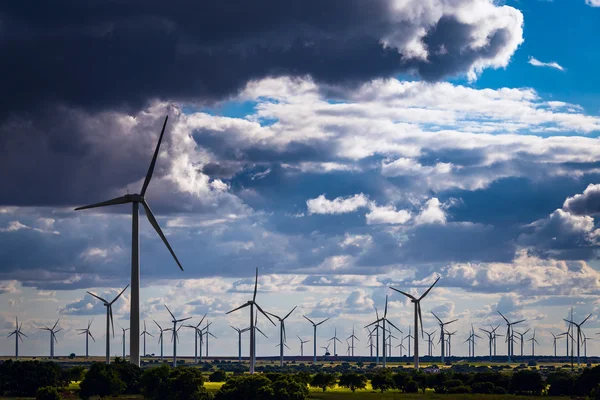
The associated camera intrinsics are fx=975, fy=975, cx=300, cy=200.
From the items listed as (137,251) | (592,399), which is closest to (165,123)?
(137,251)

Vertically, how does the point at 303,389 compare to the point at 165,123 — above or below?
below

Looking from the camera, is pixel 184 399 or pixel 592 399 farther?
pixel 184 399

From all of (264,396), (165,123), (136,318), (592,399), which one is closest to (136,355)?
(136,318)

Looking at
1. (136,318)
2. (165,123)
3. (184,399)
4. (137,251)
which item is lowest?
(184,399)

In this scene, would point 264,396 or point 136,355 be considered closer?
point 264,396

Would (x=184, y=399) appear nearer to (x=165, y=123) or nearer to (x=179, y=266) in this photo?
(x=179, y=266)

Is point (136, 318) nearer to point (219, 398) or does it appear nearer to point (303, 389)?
point (219, 398)

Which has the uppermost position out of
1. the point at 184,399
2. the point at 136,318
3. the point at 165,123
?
the point at 165,123

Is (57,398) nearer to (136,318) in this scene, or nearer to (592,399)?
(136,318)

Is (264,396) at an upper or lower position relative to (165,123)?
lower

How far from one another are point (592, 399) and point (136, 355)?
295 feet

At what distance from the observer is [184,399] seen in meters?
197

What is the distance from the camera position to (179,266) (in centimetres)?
18888

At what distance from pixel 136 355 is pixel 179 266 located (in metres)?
22.9
